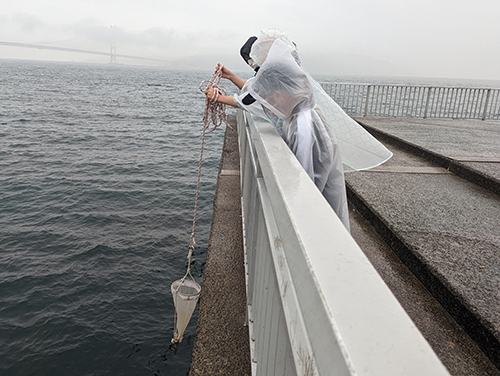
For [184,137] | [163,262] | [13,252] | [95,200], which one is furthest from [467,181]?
[184,137]

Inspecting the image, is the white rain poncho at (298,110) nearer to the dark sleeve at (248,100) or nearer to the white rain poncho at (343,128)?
the dark sleeve at (248,100)

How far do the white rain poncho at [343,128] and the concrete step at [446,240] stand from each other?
0.99m

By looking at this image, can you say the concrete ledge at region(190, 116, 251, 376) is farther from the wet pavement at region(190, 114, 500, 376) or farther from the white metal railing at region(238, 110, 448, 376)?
the white metal railing at region(238, 110, 448, 376)

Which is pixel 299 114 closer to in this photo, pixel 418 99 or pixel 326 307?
pixel 326 307

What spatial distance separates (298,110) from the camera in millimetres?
2293

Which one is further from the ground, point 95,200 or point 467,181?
point 467,181

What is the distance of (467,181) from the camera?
211 inches

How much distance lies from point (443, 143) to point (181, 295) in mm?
6451

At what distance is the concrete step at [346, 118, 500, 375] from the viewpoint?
2.30 metres

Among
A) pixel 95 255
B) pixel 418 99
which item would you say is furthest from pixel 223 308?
pixel 418 99

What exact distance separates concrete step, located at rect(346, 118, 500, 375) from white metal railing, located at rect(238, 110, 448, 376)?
1.50m

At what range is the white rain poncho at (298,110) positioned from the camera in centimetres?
220

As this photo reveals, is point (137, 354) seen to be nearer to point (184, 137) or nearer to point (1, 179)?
point (1, 179)

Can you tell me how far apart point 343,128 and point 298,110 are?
44cm
